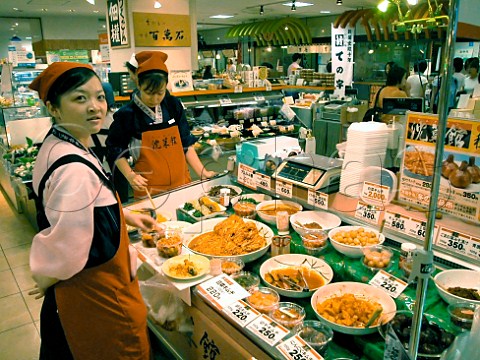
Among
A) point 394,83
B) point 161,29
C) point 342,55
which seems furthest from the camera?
point 342,55

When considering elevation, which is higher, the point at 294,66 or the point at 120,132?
the point at 294,66

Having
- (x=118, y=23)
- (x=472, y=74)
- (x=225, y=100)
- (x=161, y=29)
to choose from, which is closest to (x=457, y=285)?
(x=225, y=100)

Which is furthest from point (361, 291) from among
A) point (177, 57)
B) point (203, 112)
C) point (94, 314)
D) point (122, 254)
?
point (177, 57)

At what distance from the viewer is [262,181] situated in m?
2.58

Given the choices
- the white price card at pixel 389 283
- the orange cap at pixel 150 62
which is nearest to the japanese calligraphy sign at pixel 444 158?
the white price card at pixel 389 283

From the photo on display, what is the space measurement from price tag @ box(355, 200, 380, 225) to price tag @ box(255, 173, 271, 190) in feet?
2.17

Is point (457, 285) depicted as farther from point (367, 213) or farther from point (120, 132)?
point (120, 132)

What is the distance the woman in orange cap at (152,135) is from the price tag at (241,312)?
1.37 m

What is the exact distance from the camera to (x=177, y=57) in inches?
272

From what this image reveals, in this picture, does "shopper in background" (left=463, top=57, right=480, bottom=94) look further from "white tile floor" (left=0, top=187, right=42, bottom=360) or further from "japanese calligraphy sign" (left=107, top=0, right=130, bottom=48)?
"white tile floor" (left=0, top=187, right=42, bottom=360)

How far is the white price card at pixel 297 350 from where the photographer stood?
4.20ft

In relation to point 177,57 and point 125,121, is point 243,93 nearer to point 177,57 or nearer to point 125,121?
point 177,57

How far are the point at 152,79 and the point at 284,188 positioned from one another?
1220 mm

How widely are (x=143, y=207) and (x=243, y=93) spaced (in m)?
3.66
